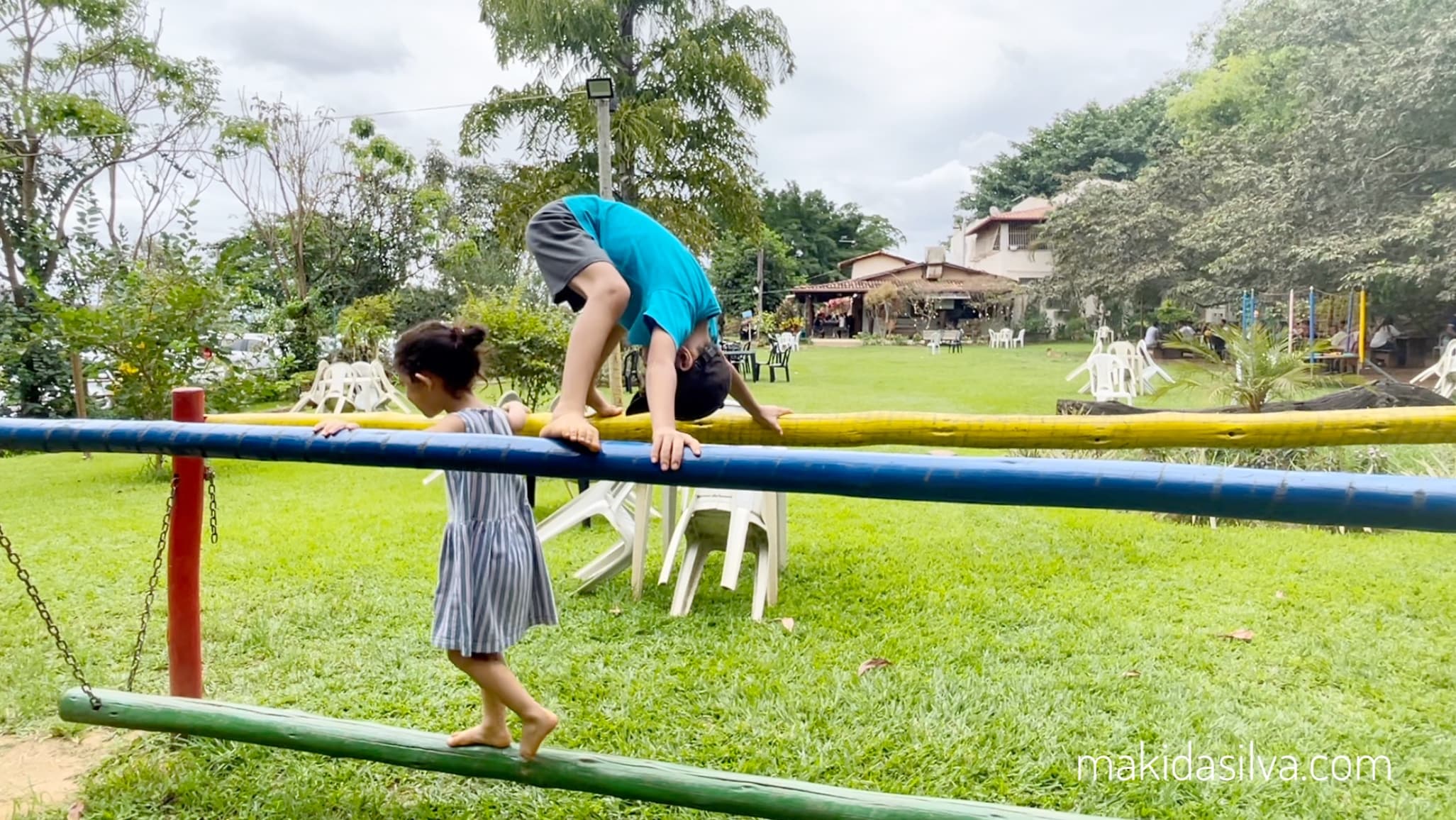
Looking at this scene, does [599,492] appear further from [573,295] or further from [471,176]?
[471,176]

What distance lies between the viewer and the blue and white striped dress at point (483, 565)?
6.42ft

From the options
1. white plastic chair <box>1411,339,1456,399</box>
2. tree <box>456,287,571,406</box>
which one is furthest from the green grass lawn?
white plastic chair <box>1411,339,1456,399</box>

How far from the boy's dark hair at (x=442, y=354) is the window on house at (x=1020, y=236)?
39067 millimetres

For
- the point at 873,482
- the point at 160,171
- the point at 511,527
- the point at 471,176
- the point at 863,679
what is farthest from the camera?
the point at 471,176

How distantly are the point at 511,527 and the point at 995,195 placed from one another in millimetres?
46399

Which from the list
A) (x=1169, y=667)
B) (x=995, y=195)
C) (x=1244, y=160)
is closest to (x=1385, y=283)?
(x=1244, y=160)

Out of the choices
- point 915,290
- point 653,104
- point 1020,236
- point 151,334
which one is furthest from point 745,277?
point 151,334

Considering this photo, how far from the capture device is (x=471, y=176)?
897 inches

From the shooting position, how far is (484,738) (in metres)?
2.08

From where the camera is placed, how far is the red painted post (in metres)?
2.80

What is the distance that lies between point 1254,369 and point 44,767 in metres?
6.76

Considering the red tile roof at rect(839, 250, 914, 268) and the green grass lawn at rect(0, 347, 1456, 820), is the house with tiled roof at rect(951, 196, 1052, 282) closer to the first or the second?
the red tile roof at rect(839, 250, 914, 268)

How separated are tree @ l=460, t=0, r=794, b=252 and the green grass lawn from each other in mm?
9810

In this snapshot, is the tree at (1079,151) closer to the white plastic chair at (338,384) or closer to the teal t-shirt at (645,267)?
the white plastic chair at (338,384)
